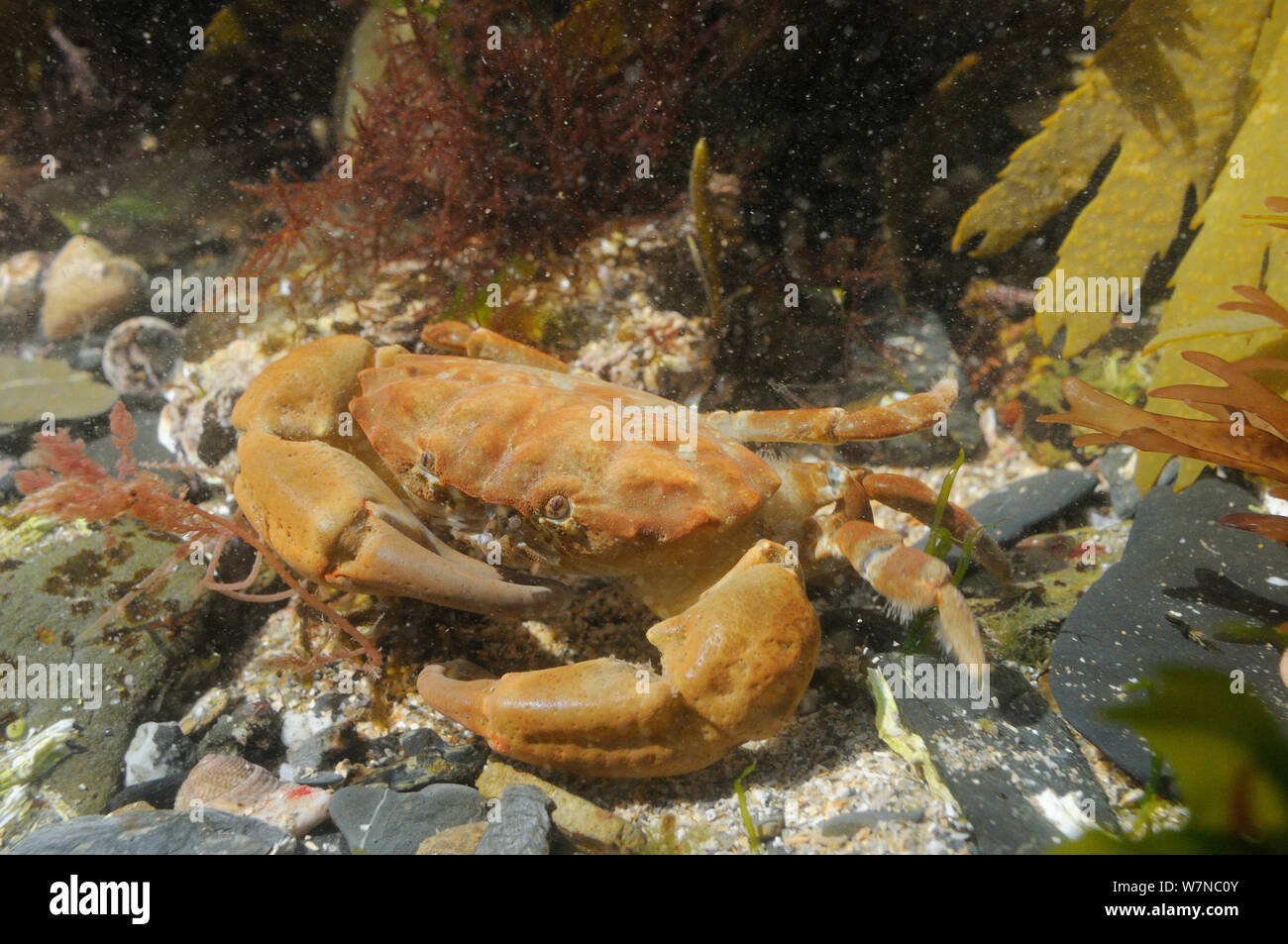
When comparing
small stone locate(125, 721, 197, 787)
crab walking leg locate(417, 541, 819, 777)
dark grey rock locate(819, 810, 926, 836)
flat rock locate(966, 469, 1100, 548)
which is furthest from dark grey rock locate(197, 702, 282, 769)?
flat rock locate(966, 469, 1100, 548)

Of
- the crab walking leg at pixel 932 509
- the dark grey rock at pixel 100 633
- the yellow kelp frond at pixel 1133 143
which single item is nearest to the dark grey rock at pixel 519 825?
the dark grey rock at pixel 100 633

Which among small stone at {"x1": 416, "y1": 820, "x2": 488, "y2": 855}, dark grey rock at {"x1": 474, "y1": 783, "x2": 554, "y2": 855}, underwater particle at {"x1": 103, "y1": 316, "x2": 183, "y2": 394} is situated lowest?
small stone at {"x1": 416, "y1": 820, "x2": 488, "y2": 855}

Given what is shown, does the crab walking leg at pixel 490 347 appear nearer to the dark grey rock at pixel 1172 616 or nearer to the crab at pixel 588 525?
the crab at pixel 588 525

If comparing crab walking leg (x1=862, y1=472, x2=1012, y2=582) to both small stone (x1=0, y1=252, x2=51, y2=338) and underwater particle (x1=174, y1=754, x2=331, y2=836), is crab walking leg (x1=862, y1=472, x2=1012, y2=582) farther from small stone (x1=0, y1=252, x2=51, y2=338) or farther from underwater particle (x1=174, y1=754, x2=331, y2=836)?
small stone (x1=0, y1=252, x2=51, y2=338)

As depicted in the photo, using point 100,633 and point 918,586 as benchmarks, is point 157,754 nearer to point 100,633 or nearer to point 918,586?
point 100,633

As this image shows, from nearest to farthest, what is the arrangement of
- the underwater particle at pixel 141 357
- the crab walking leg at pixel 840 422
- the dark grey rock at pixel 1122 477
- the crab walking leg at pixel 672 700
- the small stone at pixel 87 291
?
the crab walking leg at pixel 672 700 < the crab walking leg at pixel 840 422 < the dark grey rock at pixel 1122 477 < the underwater particle at pixel 141 357 < the small stone at pixel 87 291

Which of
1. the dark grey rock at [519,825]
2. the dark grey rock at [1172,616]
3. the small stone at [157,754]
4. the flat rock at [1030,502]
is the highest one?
the flat rock at [1030,502]

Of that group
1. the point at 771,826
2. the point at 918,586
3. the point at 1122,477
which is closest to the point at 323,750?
the point at 771,826
